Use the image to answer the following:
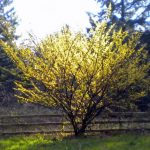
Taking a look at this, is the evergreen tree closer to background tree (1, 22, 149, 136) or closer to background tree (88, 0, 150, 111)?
background tree (88, 0, 150, 111)

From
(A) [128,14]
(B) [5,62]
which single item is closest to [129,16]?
(A) [128,14]

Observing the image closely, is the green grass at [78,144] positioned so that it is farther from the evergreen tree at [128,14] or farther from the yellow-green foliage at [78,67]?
the evergreen tree at [128,14]

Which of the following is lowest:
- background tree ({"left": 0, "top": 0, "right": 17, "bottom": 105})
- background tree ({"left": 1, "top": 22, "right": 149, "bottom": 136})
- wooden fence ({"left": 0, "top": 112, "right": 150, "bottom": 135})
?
wooden fence ({"left": 0, "top": 112, "right": 150, "bottom": 135})

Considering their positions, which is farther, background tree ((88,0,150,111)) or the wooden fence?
background tree ((88,0,150,111))

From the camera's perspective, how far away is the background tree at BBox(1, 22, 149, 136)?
42.5ft

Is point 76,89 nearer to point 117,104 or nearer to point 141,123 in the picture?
point 117,104

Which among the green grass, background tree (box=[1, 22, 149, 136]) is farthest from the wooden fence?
the green grass

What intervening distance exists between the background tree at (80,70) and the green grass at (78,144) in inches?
62.6

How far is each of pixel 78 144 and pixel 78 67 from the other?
10.4 ft

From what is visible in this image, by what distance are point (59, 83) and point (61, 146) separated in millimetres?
3063

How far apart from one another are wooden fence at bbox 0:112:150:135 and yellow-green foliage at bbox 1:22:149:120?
0.78 m

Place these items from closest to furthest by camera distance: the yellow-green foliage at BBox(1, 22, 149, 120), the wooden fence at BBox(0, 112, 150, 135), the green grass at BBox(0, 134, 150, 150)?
the green grass at BBox(0, 134, 150, 150) → the yellow-green foliage at BBox(1, 22, 149, 120) → the wooden fence at BBox(0, 112, 150, 135)

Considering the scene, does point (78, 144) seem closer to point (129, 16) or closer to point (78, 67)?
point (78, 67)

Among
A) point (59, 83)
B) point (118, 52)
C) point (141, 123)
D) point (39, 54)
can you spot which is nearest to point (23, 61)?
point (39, 54)
